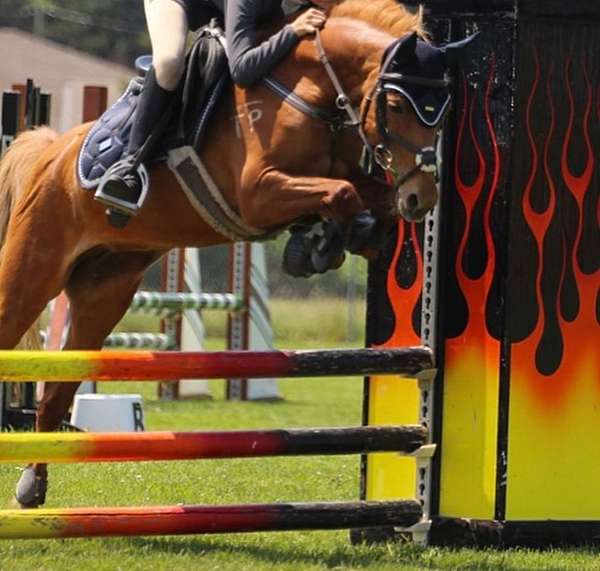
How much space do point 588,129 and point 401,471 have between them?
157cm

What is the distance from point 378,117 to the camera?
20.5 ft

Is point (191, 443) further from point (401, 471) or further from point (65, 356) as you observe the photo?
point (401, 471)

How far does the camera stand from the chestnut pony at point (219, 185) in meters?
6.36

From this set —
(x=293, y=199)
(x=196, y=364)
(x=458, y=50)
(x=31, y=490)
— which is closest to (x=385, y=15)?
(x=458, y=50)

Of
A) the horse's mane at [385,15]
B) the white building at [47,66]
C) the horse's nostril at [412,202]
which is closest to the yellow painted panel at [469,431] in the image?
the horse's nostril at [412,202]

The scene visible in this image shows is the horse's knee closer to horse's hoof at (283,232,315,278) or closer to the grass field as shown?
horse's hoof at (283,232,315,278)

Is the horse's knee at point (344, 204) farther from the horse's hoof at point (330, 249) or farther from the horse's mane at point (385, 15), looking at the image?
the horse's mane at point (385, 15)

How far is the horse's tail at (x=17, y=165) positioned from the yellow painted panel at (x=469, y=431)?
2192mm

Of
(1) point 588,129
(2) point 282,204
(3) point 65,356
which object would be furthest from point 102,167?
(1) point 588,129

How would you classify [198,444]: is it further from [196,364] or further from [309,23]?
[309,23]

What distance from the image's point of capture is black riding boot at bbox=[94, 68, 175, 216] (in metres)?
6.80

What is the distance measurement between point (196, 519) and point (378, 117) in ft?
5.34

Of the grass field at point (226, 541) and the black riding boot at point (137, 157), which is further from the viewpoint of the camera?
the black riding boot at point (137, 157)

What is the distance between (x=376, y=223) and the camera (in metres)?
6.34
